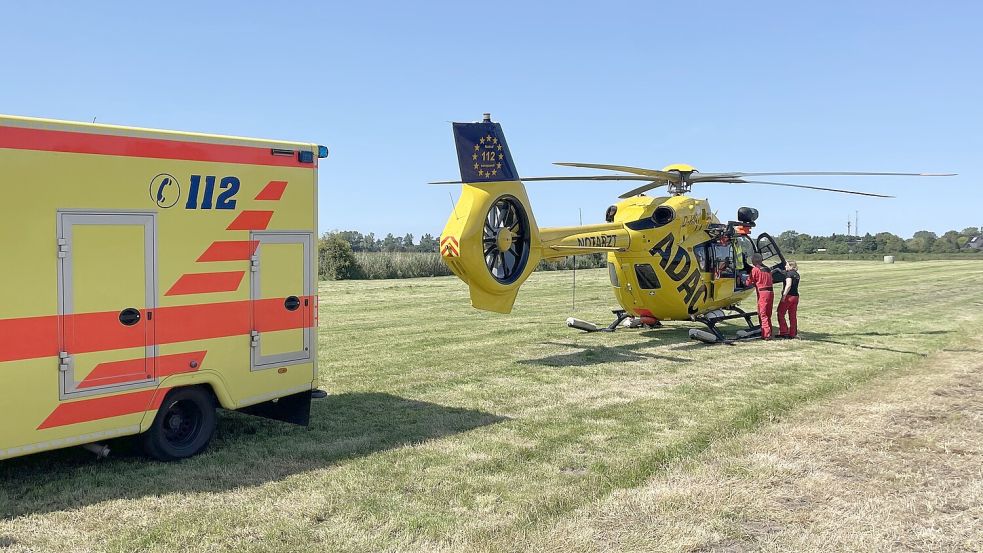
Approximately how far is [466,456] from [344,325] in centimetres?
1056

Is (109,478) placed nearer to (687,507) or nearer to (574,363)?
(687,507)

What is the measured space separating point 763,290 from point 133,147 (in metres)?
11.8

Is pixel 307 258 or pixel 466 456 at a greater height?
pixel 307 258

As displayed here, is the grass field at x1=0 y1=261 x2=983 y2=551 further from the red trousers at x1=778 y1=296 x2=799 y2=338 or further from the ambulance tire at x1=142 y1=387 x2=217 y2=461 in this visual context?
the red trousers at x1=778 y1=296 x2=799 y2=338

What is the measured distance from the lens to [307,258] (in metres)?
7.41

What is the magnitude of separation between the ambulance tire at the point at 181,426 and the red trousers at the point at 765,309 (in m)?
10.9

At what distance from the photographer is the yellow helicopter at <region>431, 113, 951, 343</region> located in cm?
1120

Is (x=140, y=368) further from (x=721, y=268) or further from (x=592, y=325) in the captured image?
(x=721, y=268)

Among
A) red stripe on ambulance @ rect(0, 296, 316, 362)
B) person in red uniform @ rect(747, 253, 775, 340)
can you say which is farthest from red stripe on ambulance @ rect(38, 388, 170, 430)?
person in red uniform @ rect(747, 253, 775, 340)

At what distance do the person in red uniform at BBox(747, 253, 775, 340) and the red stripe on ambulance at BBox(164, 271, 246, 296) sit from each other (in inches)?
416

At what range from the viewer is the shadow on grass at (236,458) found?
564 cm

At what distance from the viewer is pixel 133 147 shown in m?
6.00

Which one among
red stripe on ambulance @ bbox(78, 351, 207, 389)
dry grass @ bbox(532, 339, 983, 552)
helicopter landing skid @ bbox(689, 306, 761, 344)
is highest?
red stripe on ambulance @ bbox(78, 351, 207, 389)

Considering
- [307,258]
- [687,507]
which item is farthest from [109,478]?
[687,507]
